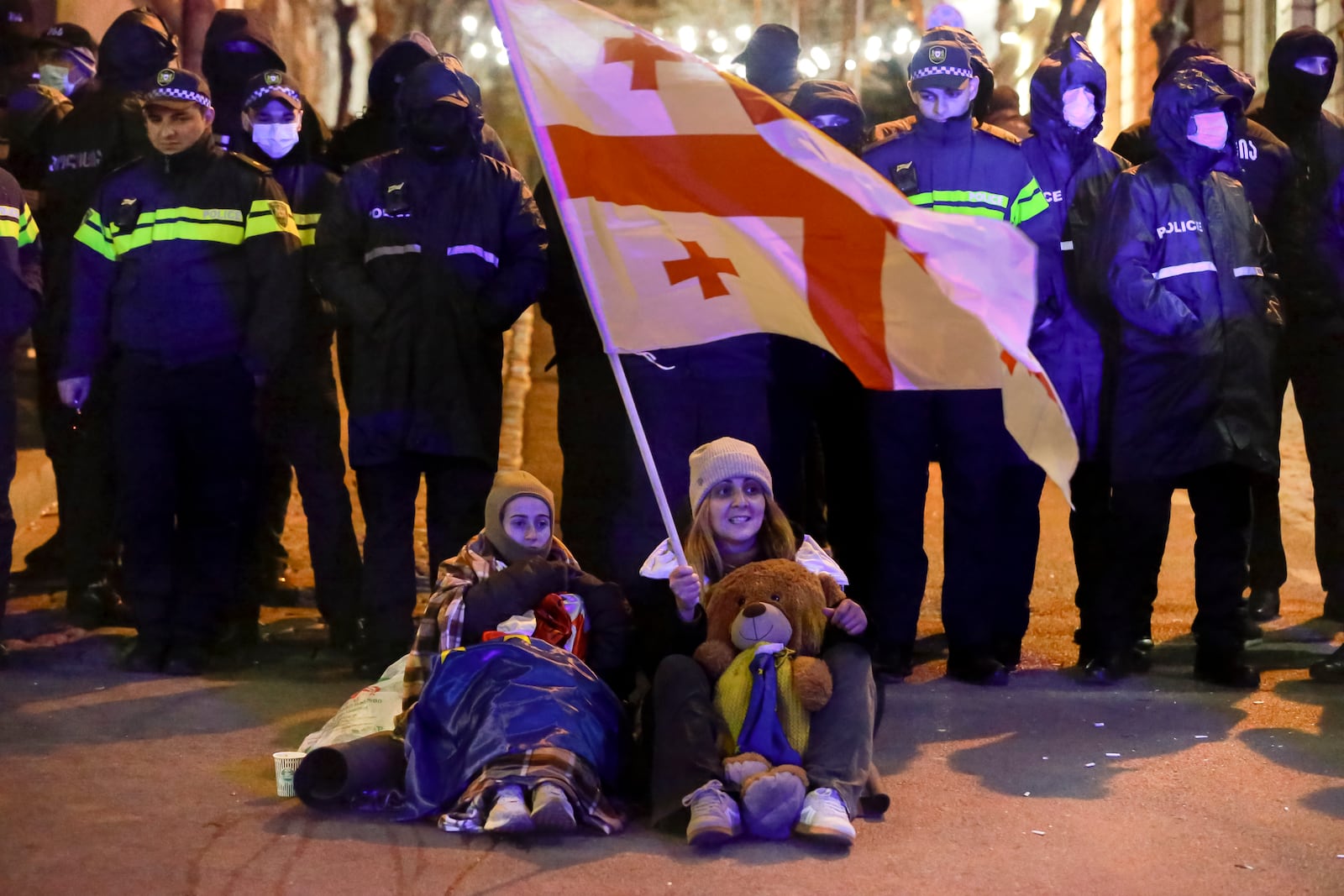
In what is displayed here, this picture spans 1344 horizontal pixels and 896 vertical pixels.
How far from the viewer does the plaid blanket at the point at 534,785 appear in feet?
13.7

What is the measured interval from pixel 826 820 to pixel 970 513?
7.03ft

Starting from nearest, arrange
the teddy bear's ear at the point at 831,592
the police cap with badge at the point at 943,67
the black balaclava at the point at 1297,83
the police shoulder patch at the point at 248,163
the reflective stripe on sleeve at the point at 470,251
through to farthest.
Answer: the teddy bear's ear at the point at 831,592 → the police cap with badge at the point at 943,67 → the reflective stripe on sleeve at the point at 470,251 → the police shoulder patch at the point at 248,163 → the black balaclava at the point at 1297,83

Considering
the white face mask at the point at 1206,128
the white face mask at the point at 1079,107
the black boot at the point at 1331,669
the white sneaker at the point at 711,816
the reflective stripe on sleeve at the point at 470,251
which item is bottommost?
the black boot at the point at 1331,669

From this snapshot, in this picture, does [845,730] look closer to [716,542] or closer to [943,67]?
[716,542]

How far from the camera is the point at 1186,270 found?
19.3 ft

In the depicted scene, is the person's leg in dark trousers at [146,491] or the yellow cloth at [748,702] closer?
the yellow cloth at [748,702]

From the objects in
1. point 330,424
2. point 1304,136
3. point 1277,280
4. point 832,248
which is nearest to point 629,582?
point 330,424

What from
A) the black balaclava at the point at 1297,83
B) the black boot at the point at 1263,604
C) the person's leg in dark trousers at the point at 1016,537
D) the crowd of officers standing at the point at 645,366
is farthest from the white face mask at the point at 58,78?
the black boot at the point at 1263,604

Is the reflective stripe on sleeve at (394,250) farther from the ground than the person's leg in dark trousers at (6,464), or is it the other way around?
the reflective stripe on sleeve at (394,250)

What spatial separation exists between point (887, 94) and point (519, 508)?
4720 millimetres

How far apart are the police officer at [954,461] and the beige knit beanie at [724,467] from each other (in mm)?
1233

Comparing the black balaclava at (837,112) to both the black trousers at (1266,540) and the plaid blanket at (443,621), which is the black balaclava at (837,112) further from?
the plaid blanket at (443,621)

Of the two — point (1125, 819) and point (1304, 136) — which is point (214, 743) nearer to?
point (1125, 819)

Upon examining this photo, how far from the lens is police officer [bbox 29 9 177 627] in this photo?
22.1 feet
